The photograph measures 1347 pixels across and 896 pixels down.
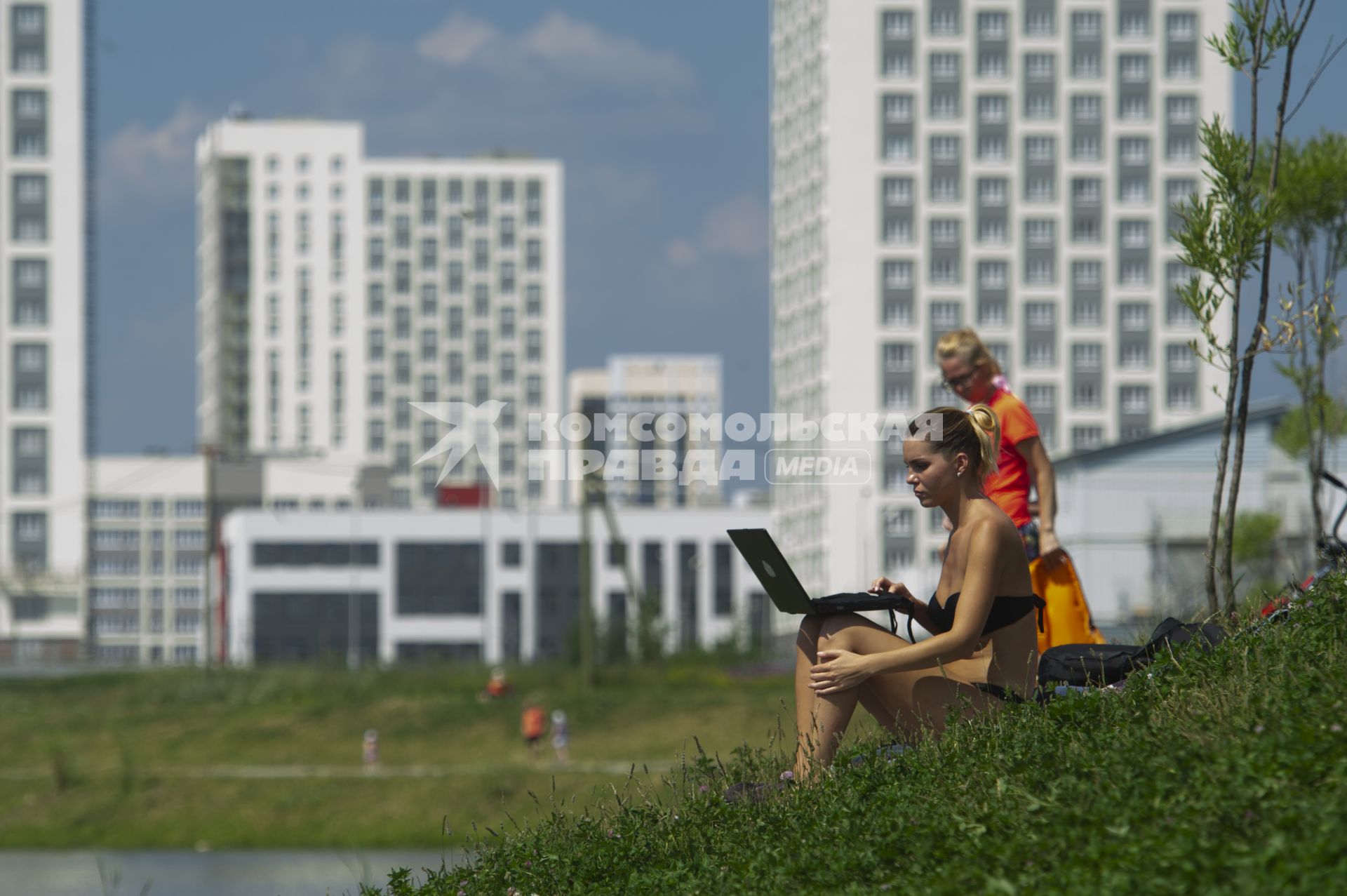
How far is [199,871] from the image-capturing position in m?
24.2

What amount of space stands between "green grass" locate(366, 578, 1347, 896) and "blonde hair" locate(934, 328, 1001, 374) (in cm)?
200

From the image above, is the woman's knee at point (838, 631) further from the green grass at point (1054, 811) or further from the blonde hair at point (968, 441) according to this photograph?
the blonde hair at point (968, 441)

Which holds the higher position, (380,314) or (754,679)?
(380,314)

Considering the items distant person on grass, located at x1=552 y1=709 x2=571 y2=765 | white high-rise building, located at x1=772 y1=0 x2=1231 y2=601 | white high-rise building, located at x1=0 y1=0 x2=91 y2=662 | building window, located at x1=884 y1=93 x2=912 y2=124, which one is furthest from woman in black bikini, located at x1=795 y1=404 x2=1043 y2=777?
white high-rise building, located at x1=0 y1=0 x2=91 y2=662

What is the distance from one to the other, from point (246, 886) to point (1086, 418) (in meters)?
72.7

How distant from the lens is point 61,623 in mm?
110500

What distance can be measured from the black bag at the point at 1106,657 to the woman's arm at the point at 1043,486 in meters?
1.34

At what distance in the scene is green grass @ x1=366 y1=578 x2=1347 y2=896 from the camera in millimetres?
4270

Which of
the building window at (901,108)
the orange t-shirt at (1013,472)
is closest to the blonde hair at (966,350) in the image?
the orange t-shirt at (1013,472)

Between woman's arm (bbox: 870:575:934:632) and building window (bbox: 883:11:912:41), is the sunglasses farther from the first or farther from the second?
building window (bbox: 883:11:912:41)

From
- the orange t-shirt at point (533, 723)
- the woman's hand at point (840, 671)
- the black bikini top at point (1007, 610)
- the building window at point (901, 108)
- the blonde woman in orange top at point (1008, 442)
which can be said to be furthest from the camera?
the building window at point (901, 108)

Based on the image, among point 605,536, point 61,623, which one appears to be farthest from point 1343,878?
point 61,623

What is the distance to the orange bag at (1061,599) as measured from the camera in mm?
7586

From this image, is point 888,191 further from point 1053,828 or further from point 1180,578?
point 1053,828
